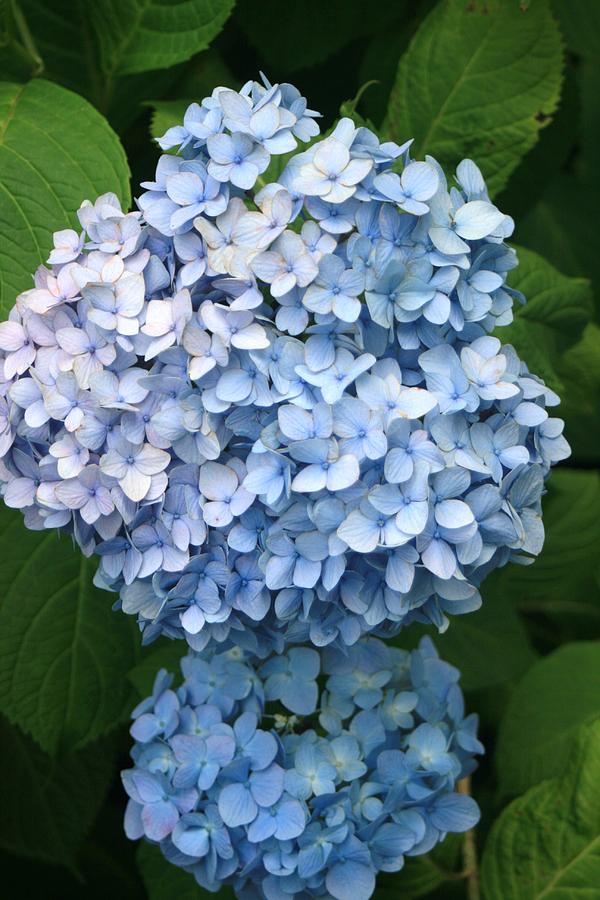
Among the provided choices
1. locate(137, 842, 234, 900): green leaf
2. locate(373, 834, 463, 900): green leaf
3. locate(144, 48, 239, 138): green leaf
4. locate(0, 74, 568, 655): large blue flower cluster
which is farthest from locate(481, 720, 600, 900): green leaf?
locate(144, 48, 239, 138): green leaf

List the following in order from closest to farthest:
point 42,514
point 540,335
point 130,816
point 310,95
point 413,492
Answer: point 413,492, point 42,514, point 130,816, point 540,335, point 310,95

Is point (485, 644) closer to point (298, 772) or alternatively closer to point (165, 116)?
point (298, 772)

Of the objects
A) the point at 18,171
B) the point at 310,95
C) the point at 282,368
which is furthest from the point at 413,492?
the point at 310,95

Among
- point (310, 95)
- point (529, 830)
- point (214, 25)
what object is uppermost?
point (214, 25)

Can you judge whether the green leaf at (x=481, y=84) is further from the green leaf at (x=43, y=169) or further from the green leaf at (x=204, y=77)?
the green leaf at (x=43, y=169)

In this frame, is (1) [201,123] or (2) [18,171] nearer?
(1) [201,123]

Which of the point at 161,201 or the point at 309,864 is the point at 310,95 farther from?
the point at 309,864

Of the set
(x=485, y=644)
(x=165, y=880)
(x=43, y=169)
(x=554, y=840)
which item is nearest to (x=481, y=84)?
(x=43, y=169)
